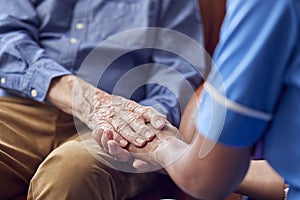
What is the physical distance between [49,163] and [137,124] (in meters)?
0.21

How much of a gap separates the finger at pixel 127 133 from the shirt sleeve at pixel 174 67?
17 cm

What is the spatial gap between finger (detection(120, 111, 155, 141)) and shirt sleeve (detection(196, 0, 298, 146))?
0.41m

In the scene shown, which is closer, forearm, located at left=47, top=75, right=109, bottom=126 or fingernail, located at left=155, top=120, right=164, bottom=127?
fingernail, located at left=155, top=120, right=164, bottom=127

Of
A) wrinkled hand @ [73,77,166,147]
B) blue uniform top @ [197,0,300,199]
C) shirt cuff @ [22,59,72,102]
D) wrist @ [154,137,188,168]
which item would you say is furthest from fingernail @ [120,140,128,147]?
blue uniform top @ [197,0,300,199]

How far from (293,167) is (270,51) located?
166 millimetres

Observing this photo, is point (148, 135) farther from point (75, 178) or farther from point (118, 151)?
point (75, 178)

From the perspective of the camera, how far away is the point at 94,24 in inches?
58.9

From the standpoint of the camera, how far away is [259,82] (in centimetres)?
62

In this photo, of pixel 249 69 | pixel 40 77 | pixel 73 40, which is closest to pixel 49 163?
pixel 40 77

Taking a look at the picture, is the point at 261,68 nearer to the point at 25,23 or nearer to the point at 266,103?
the point at 266,103

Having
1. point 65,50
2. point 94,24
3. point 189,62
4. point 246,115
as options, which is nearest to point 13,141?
point 65,50

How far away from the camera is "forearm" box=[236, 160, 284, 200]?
3.47 ft

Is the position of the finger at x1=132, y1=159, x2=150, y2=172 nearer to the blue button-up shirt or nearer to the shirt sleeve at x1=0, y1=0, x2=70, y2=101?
the blue button-up shirt

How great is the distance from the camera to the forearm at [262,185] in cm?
106
